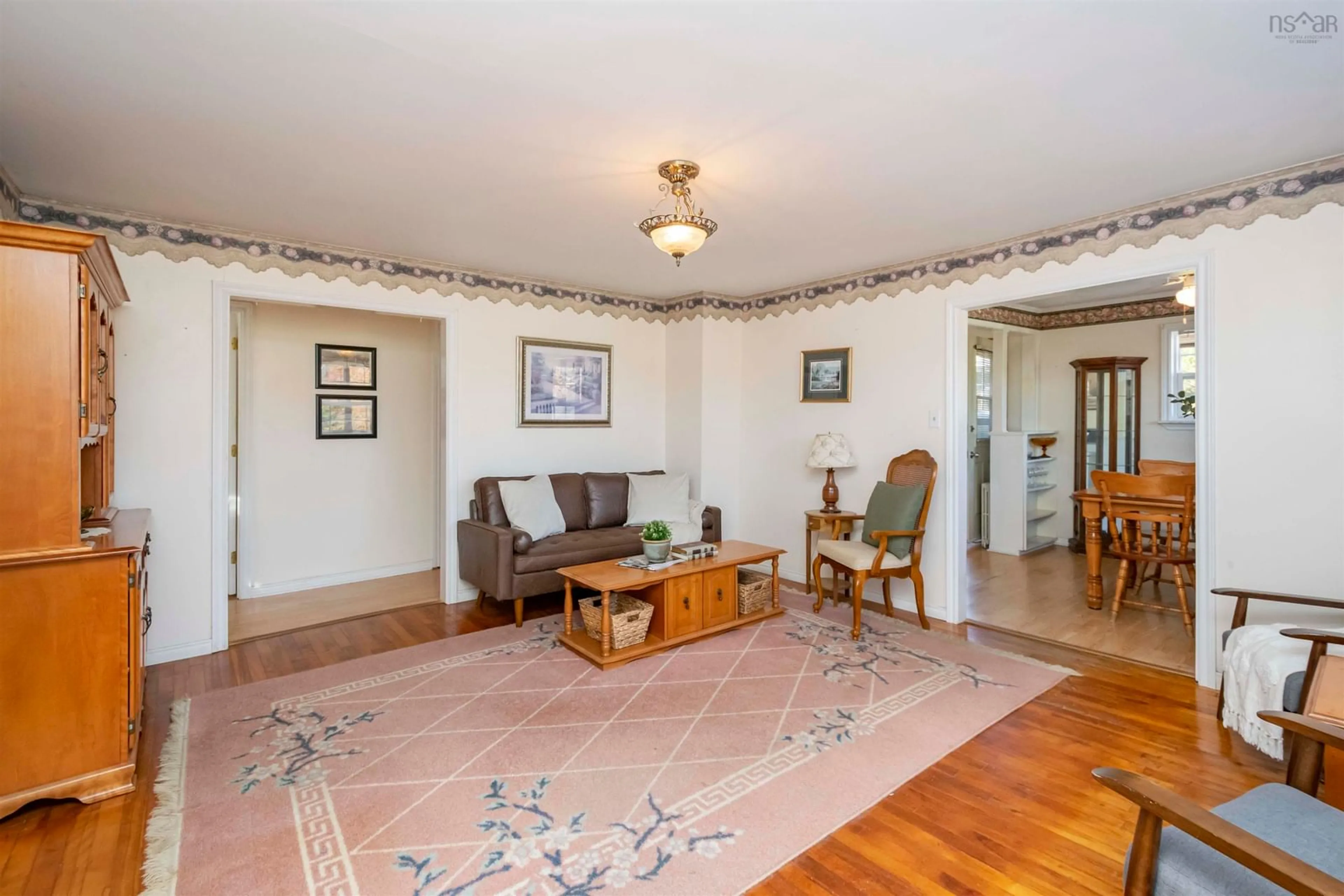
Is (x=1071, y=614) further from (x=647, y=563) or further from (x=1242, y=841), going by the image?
(x=1242, y=841)

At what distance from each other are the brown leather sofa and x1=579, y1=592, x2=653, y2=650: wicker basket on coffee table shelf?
59 cm

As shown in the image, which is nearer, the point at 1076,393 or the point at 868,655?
the point at 868,655

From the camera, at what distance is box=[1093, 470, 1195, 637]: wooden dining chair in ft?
12.9

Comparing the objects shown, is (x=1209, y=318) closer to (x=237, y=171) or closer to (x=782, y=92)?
(x=782, y=92)

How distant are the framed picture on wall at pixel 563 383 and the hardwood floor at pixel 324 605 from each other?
158 cm

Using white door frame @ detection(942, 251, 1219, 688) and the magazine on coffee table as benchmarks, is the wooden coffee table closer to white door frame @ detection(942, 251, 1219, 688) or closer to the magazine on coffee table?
the magazine on coffee table

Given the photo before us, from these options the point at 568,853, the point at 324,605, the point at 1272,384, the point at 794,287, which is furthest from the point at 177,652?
the point at 1272,384

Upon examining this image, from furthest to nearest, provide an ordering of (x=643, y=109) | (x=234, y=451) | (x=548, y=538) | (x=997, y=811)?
(x=234, y=451), (x=548, y=538), (x=643, y=109), (x=997, y=811)

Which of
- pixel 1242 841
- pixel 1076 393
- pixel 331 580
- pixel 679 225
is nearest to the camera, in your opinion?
pixel 1242 841

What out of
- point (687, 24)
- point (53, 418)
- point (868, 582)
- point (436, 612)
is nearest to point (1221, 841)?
point (687, 24)

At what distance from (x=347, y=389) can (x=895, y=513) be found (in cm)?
Result: 435

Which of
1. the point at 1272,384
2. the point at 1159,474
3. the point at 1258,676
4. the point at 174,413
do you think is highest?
the point at 1272,384

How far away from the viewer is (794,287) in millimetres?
5148

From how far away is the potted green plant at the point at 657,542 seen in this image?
363cm
